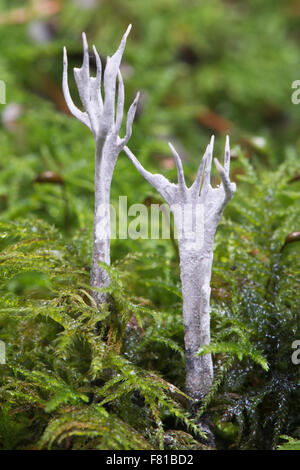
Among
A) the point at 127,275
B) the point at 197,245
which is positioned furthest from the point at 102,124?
the point at 127,275

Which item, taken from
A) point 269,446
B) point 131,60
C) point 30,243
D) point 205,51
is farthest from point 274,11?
point 269,446

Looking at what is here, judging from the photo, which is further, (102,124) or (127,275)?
(127,275)

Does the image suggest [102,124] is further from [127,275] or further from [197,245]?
[127,275]

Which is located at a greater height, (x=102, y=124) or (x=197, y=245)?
(x=102, y=124)
